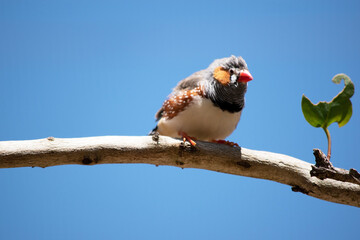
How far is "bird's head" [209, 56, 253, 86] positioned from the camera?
92.9 inches

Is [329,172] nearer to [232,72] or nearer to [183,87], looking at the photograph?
[232,72]

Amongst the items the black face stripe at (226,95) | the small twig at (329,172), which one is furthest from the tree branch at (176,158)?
the black face stripe at (226,95)

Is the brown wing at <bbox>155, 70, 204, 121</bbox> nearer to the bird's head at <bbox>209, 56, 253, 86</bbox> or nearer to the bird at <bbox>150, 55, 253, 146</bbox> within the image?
the bird at <bbox>150, 55, 253, 146</bbox>

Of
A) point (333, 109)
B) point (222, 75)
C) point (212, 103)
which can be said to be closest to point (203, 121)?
point (212, 103)

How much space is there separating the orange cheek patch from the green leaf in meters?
0.52

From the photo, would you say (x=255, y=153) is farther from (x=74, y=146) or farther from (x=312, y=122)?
(x=74, y=146)

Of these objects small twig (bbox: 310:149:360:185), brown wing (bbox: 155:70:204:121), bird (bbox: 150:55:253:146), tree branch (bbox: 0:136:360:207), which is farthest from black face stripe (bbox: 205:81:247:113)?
small twig (bbox: 310:149:360:185)

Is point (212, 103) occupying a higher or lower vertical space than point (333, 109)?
higher

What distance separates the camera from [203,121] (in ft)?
7.98

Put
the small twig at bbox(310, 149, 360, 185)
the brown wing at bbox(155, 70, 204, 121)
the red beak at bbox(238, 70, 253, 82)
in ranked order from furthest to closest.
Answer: the brown wing at bbox(155, 70, 204, 121), the red beak at bbox(238, 70, 253, 82), the small twig at bbox(310, 149, 360, 185)

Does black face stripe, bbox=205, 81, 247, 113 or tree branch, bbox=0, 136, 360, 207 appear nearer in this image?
tree branch, bbox=0, 136, 360, 207

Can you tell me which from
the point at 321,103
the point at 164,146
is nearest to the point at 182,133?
the point at 164,146

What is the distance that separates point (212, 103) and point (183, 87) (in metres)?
0.32

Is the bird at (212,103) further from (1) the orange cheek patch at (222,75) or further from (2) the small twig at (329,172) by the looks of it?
(2) the small twig at (329,172)
